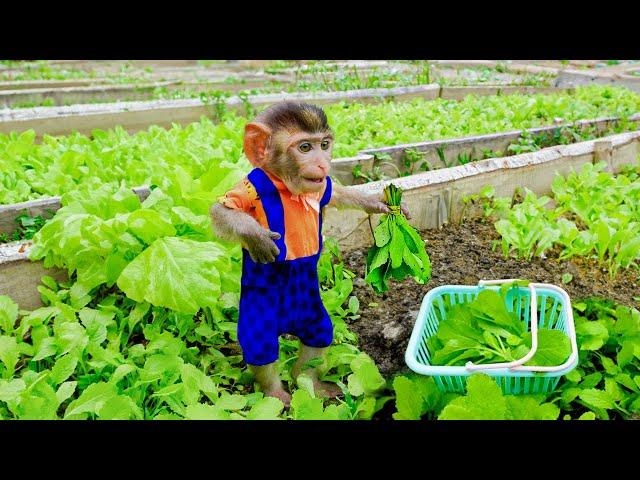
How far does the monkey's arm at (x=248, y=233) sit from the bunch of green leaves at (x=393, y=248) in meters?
0.49

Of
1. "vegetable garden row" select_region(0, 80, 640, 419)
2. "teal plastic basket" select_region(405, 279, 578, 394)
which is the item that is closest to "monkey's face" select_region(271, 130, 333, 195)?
"vegetable garden row" select_region(0, 80, 640, 419)

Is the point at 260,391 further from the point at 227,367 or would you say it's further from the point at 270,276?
the point at 270,276

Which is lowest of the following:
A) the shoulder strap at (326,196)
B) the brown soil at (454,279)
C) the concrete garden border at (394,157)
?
the brown soil at (454,279)

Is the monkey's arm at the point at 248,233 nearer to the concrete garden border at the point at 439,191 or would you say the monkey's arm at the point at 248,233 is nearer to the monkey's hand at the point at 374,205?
the monkey's hand at the point at 374,205

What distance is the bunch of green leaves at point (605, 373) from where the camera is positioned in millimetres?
2102

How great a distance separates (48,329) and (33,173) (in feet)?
4.32

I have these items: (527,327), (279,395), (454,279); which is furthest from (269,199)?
(454,279)

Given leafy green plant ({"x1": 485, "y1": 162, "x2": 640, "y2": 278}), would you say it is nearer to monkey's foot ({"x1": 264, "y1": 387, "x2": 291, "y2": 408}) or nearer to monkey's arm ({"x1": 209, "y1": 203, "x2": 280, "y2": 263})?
monkey's foot ({"x1": 264, "y1": 387, "x2": 291, "y2": 408})

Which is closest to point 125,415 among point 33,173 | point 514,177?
point 33,173

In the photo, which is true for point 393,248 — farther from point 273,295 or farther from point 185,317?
point 185,317

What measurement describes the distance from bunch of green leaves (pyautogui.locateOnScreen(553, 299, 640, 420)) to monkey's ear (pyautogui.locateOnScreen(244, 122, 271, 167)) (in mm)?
1232

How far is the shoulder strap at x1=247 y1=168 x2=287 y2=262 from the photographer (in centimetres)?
201

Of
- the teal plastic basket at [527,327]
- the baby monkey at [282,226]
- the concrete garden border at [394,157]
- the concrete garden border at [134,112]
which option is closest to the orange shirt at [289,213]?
the baby monkey at [282,226]

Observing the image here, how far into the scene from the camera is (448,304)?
2.59 metres
